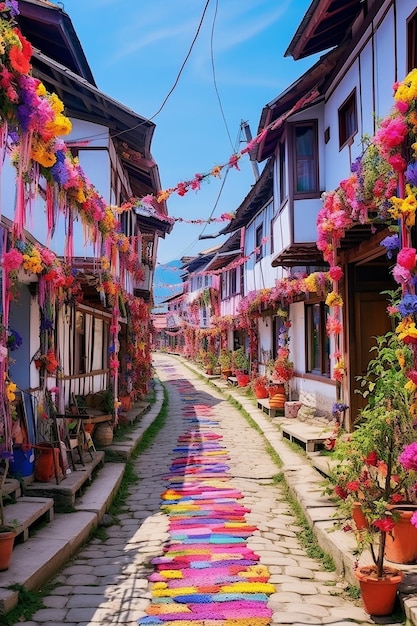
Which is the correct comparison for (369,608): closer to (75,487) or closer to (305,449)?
(75,487)

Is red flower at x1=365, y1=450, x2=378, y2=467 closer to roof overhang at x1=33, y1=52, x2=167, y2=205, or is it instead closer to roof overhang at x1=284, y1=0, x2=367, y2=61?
roof overhang at x1=284, y1=0, x2=367, y2=61

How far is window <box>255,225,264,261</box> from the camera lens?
818 inches

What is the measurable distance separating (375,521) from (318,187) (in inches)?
334

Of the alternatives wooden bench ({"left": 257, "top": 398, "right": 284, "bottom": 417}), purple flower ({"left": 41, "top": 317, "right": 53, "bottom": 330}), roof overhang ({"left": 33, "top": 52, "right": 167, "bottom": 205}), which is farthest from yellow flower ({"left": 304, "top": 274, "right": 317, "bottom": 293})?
purple flower ({"left": 41, "top": 317, "right": 53, "bottom": 330})

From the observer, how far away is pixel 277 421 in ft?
49.0

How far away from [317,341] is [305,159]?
15.3 feet

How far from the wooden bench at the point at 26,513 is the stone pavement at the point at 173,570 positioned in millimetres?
596

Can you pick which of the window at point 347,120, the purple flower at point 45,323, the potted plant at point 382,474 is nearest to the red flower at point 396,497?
the potted plant at point 382,474

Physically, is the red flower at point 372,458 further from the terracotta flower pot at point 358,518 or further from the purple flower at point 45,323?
the purple flower at point 45,323

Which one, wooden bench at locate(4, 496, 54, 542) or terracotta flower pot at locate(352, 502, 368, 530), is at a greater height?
terracotta flower pot at locate(352, 502, 368, 530)

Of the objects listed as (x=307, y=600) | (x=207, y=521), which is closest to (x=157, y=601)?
(x=307, y=600)

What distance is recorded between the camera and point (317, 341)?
14.7 meters

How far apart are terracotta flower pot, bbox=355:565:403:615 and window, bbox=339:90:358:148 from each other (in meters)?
7.41

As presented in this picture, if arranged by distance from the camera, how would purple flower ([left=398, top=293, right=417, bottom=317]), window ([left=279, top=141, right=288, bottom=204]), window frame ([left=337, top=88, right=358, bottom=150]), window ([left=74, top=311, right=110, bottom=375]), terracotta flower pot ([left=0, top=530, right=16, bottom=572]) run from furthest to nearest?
window ([left=279, top=141, right=288, bottom=204]) → window ([left=74, top=311, right=110, bottom=375]) → window frame ([left=337, top=88, right=358, bottom=150]) → purple flower ([left=398, top=293, right=417, bottom=317]) → terracotta flower pot ([left=0, top=530, right=16, bottom=572])
